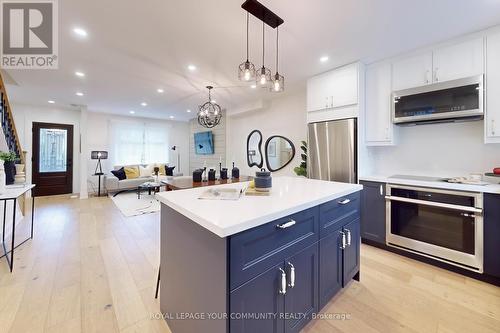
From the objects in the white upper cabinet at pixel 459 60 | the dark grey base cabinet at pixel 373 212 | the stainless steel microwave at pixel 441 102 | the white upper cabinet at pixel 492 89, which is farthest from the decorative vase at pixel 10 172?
the white upper cabinet at pixel 492 89

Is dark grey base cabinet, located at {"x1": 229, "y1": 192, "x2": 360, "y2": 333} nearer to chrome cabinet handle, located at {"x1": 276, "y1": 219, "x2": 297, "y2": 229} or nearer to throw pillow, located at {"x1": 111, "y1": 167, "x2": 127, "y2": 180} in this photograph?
chrome cabinet handle, located at {"x1": 276, "y1": 219, "x2": 297, "y2": 229}

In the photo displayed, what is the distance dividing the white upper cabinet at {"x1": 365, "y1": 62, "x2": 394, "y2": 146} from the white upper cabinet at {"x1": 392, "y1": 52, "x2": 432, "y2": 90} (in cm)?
9

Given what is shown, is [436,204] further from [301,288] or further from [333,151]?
[301,288]

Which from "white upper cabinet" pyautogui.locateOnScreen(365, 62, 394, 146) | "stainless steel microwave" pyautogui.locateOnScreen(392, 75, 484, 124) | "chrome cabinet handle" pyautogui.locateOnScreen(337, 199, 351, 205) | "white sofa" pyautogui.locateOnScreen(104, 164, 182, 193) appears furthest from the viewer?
"white sofa" pyautogui.locateOnScreen(104, 164, 182, 193)

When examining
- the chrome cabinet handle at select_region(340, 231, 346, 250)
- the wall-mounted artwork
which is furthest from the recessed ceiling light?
the wall-mounted artwork

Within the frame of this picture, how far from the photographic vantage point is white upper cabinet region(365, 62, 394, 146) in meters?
2.82

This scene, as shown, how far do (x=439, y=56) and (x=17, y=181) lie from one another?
231 inches

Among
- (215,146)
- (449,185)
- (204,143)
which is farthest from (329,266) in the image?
(204,143)

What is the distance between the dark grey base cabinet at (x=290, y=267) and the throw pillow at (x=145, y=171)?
678 cm

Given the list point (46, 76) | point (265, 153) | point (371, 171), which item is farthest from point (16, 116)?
point (371, 171)

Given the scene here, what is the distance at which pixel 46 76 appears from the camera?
141 inches

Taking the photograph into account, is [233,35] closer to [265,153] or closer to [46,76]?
[265,153]

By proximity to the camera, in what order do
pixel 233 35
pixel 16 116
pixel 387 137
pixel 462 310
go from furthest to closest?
1. pixel 16 116
2. pixel 387 137
3. pixel 233 35
4. pixel 462 310

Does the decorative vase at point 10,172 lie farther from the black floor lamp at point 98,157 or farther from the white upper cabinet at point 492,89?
the white upper cabinet at point 492,89
